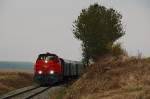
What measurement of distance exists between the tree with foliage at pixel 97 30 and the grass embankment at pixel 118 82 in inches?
1844

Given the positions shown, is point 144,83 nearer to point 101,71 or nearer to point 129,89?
point 129,89

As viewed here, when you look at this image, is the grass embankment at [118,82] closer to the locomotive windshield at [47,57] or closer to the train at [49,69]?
the train at [49,69]

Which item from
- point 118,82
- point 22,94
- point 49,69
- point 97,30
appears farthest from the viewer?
point 97,30

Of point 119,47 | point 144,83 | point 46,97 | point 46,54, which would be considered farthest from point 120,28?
point 144,83

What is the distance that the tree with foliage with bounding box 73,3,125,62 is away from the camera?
269ft

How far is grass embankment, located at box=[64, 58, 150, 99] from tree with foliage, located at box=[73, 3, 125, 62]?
46.8 meters

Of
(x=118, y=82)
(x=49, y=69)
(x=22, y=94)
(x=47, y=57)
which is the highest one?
(x=47, y=57)

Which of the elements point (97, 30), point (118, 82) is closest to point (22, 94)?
point (118, 82)

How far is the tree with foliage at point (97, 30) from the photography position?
82.1 metres

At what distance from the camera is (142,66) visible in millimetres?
29625

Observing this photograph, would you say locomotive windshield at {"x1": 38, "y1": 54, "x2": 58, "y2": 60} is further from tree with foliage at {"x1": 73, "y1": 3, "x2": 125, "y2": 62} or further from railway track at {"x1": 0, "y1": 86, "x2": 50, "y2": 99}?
tree with foliage at {"x1": 73, "y1": 3, "x2": 125, "y2": 62}

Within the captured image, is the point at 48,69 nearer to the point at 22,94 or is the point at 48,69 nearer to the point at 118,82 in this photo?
the point at 22,94

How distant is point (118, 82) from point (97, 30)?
5844cm

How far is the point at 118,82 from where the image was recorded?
1094 inches
